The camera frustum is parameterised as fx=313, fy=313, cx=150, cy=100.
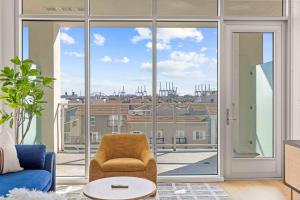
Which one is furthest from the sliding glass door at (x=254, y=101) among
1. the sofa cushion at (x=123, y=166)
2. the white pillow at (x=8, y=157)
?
the white pillow at (x=8, y=157)

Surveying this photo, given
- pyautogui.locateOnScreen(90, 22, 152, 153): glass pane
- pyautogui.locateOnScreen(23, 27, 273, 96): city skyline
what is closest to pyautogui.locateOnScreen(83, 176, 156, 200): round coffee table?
pyautogui.locateOnScreen(90, 22, 152, 153): glass pane

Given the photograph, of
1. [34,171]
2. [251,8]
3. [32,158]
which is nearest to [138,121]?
[32,158]

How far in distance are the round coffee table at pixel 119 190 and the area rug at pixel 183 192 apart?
34.1 inches

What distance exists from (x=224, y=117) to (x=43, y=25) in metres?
3.15

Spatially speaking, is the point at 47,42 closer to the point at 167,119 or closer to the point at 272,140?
the point at 167,119

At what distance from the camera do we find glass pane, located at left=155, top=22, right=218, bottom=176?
4977mm

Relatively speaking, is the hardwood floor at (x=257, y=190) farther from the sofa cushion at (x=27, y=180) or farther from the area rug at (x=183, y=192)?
the sofa cushion at (x=27, y=180)

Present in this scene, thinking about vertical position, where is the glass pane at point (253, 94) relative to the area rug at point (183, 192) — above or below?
above

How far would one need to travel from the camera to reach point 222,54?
485 centimetres

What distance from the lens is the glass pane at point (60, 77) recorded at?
4.84 m

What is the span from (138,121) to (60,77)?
4.65ft

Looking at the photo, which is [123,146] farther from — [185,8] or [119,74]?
[185,8]

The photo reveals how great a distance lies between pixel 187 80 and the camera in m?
5.05

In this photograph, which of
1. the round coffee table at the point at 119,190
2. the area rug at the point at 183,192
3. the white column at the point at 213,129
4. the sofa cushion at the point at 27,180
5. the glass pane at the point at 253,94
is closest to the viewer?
the round coffee table at the point at 119,190
